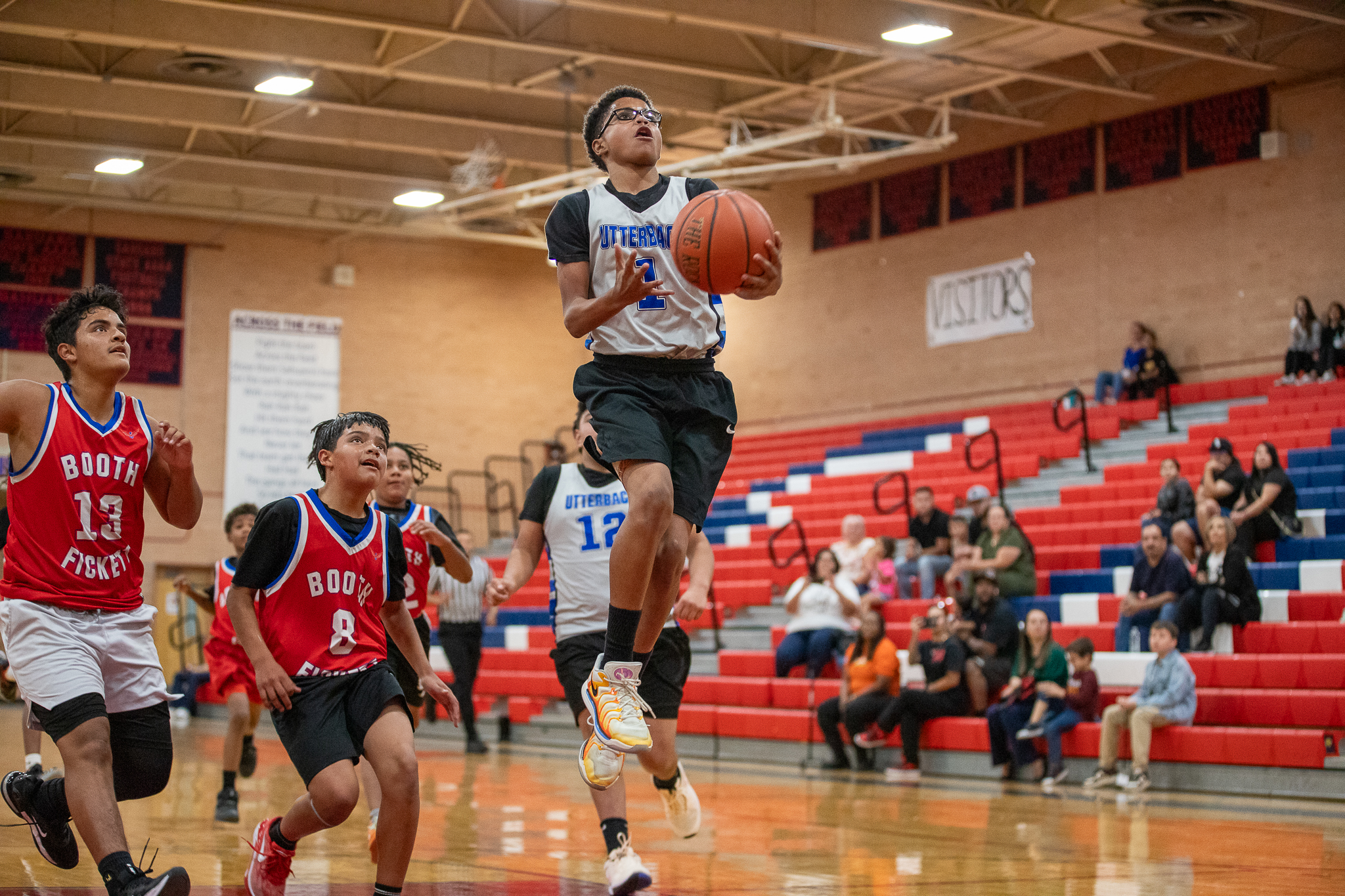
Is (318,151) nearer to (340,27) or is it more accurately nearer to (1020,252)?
(340,27)

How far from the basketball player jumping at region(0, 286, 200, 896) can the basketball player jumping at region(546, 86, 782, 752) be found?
1463mm

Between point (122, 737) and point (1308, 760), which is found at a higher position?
point (122, 737)

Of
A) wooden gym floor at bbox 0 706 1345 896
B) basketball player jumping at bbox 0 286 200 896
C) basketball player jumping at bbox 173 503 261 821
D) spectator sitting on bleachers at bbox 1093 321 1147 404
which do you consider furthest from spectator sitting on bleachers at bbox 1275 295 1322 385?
basketball player jumping at bbox 0 286 200 896

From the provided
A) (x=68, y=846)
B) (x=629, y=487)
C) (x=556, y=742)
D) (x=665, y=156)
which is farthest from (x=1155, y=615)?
(x=665, y=156)

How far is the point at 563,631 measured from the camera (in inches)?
239

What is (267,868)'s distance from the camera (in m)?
4.93

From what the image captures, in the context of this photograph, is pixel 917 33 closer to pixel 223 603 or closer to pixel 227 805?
pixel 223 603

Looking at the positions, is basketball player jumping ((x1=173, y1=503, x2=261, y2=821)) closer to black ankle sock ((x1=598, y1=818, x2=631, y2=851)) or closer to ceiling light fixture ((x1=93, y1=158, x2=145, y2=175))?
black ankle sock ((x1=598, y1=818, x2=631, y2=851))

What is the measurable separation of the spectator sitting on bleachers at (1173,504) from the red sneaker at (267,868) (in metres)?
8.41

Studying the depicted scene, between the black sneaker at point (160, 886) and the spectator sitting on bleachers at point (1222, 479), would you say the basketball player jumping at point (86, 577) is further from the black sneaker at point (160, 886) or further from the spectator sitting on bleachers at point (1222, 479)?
the spectator sitting on bleachers at point (1222, 479)

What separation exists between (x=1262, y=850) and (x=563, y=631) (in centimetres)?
351

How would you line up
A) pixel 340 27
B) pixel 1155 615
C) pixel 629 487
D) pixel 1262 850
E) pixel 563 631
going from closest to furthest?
pixel 629 487, pixel 563 631, pixel 1262 850, pixel 1155 615, pixel 340 27

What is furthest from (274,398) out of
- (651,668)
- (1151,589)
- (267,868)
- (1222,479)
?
(267,868)

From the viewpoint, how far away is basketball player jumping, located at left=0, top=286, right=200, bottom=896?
4531 millimetres
